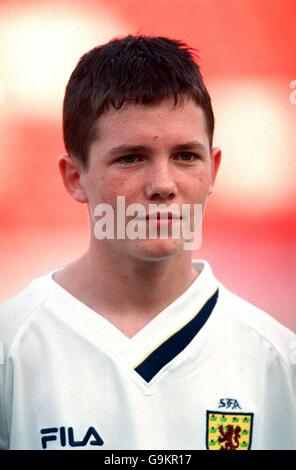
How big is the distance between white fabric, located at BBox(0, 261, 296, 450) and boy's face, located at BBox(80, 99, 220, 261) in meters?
0.26

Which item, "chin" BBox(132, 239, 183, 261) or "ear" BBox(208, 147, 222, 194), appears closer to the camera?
"chin" BBox(132, 239, 183, 261)

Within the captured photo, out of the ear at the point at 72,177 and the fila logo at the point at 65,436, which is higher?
the ear at the point at 72,177

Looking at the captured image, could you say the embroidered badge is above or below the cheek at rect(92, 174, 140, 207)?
below

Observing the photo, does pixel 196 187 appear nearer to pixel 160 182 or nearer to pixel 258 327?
pixel 160 182

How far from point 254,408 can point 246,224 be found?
650 mm

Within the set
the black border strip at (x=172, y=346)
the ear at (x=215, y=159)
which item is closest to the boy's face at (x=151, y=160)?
the ear at (x=215, y=159)

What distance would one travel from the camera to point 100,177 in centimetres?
175

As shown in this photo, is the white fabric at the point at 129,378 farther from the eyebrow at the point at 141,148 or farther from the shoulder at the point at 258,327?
the eyebrow at the point at 141,148

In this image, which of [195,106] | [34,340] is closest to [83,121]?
[195,106]

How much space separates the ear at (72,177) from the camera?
1.86 metres

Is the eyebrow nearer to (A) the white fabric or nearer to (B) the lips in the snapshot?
(B) the lips

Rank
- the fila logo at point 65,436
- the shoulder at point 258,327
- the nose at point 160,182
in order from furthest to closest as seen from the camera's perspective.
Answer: the shoulder at point 258,327
the fila logo at point 65,436
the nose at point 160,182

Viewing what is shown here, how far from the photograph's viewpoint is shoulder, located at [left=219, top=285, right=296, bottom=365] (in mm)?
1869

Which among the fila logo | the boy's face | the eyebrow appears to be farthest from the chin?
the fila logo
